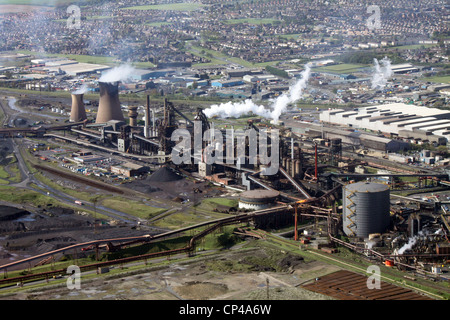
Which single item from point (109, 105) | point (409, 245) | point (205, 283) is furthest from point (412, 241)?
point (109, 105)

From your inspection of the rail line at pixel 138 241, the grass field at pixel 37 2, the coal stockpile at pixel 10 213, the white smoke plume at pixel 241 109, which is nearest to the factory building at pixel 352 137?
the white smoke plume at pixel 241 109

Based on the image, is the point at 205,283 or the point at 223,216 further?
the point at 223,216

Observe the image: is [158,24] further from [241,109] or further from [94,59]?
[241,109]

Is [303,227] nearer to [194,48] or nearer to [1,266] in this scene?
[1,266]

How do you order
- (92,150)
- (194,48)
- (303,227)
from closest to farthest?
(303,227), (92,150), (194,48)

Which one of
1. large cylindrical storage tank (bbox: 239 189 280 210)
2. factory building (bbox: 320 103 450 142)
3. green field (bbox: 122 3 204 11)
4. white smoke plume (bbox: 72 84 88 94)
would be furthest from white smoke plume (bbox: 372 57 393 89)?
green field (bbox: 122 3 204 11)
